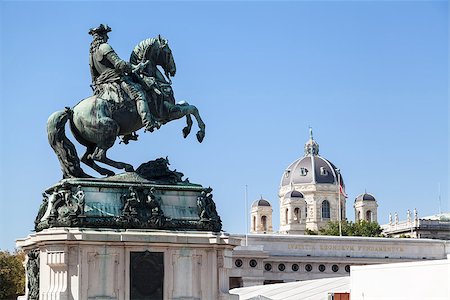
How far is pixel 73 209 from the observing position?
21734 mm

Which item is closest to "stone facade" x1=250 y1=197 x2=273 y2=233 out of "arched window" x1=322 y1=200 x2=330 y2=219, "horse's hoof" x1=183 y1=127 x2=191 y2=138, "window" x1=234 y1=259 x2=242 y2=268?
"arched window" x1=322 y1=200 x2=330 y2=219

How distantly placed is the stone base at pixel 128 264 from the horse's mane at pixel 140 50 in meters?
3.84

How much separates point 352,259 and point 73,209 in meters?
76.7

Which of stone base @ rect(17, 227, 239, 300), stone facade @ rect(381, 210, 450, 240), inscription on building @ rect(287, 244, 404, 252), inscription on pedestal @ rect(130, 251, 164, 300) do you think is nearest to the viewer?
stone base @ rect(17, 227, 239, 300)

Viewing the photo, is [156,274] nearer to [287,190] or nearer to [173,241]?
[173,241]

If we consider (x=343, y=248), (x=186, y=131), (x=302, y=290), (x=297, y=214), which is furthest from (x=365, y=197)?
(x=186, y=131)

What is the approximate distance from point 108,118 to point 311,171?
14483cm

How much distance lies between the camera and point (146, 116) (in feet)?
74.0

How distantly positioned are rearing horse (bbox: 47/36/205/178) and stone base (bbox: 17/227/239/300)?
1.78 meters

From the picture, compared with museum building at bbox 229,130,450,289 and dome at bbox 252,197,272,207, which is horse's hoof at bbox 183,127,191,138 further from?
dome at bbox 252,197,272,207

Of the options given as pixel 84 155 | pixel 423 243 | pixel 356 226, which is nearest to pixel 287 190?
pixel 356 226

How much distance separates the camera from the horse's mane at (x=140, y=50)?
77.3ft

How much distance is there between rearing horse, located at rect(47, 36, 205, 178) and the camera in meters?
22.7

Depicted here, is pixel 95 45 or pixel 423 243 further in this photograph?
pixel 423 243
